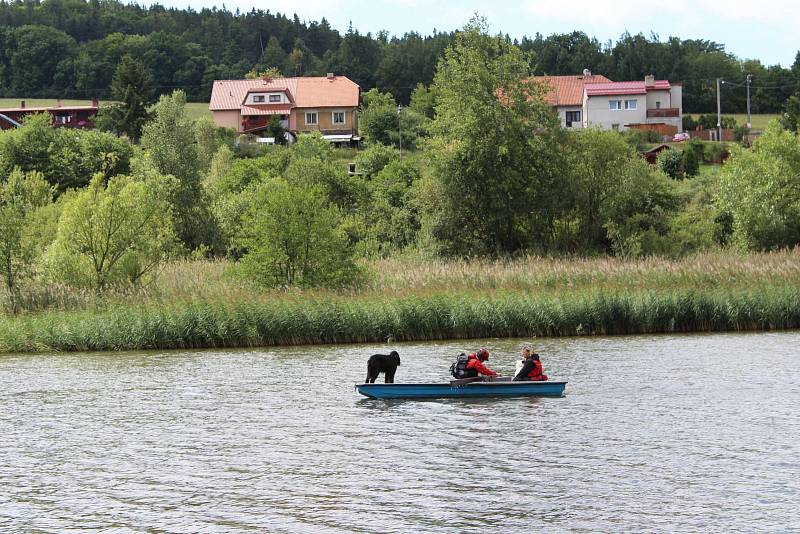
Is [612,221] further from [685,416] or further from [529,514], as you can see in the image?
[529,514]

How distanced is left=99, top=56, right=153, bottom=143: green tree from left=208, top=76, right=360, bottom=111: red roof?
11.2 metres

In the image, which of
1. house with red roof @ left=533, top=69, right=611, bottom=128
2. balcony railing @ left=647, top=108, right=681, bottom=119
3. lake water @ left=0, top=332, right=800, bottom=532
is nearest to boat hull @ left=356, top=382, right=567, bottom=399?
lake water @ left=0, top=332, right=800, bottom=532

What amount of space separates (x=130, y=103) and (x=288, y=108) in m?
21.1

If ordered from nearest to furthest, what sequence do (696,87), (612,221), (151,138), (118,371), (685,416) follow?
1. (685,416)
2. (118,371)
3. (612,221)
4. (151,138)
5. (696,87)

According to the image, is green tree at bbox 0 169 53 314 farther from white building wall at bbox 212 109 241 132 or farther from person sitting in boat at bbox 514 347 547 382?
white building wall at bbox 212 109 241 132

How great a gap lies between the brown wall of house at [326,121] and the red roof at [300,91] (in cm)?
75

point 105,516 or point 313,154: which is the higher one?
point 313,154

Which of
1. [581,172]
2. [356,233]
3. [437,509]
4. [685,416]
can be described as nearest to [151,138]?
[356,233]

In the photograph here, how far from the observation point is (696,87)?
178625mm

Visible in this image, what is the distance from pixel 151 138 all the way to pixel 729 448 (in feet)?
190

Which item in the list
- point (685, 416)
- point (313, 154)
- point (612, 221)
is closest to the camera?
point (685, 416)

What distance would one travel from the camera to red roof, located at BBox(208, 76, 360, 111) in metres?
145

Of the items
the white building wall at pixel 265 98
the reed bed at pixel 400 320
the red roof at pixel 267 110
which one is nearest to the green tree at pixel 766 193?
the reed bed at pixel 400 320

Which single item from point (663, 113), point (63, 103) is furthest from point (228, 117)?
point (663, 113)
